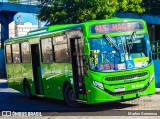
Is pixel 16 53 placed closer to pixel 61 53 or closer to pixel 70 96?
pixel 61 53

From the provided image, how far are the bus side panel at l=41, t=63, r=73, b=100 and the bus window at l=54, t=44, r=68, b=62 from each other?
19 cm

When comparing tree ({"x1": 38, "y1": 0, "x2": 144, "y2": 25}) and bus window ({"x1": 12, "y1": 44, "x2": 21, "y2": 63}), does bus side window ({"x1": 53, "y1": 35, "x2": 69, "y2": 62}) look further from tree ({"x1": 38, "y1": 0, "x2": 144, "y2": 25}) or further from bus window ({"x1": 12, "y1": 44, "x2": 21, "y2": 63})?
tree ({"x1": 38, "y1": 0, "x2": 144, "y2": 25})

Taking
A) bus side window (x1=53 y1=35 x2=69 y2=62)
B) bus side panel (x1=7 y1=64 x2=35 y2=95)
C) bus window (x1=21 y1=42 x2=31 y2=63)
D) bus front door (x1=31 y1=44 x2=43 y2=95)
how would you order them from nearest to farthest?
bus side window (x1=53 y1=35 x2=69 y2=62) < bus front door (x1=31 y1=44 x2=43 y2=95) < bus window (x1=21 y1=42 x2=31 y2=63) < bus side panel (x1=7 y1=64 x2=35 y2=95)

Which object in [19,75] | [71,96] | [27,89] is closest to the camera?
[71,96]

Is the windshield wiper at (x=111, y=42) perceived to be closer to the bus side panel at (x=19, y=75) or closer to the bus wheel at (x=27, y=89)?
the bus side panel at (x=19, y=75)

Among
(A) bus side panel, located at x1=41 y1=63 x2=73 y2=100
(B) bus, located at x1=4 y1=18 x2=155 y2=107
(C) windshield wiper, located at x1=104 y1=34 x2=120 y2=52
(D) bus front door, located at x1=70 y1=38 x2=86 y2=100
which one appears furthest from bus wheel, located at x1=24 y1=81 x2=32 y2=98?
(C) windshield wiper, located at x1=104 y1=34 x2=120 y2=52

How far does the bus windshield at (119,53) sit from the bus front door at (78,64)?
0.58m

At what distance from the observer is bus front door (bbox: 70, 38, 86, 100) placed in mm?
12548

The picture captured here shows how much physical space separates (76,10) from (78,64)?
11.2 meters

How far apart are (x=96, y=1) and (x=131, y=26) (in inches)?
418

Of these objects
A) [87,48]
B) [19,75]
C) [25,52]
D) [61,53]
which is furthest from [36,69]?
[87,48]

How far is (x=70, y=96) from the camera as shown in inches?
541

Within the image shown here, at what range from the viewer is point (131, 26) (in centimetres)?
1281

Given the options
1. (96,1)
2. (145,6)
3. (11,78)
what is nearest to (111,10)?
(96,1)
